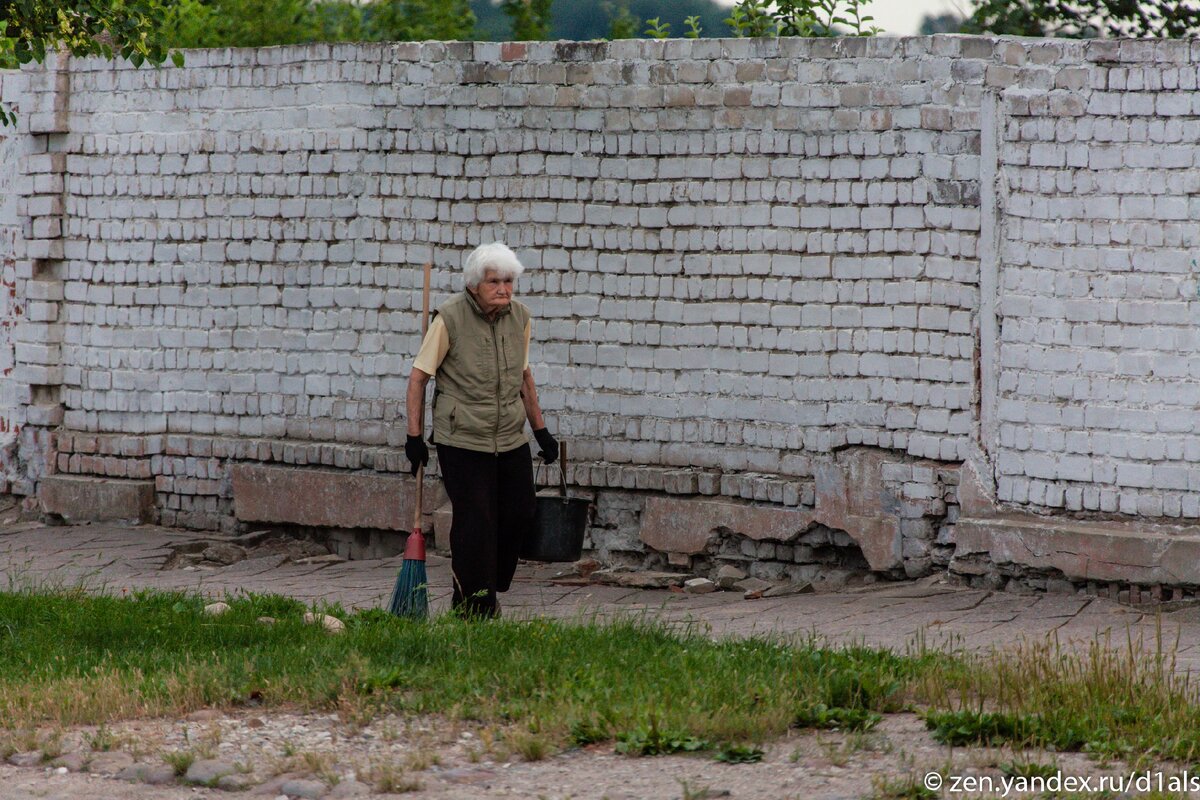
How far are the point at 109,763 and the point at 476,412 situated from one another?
2.54 meters

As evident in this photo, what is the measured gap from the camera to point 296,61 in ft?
31.1

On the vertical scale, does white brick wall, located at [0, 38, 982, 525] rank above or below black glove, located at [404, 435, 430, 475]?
above

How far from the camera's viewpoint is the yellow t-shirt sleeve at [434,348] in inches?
280

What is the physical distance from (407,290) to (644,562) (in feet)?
6.64

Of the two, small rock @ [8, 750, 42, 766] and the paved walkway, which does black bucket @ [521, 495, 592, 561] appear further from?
small rock @ [8, 750, 42, 766]

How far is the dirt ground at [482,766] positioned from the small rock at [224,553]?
403 cm

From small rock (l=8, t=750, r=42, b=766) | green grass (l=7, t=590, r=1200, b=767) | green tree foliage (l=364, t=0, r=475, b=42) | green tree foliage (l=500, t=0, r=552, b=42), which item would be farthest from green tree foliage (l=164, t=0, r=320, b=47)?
small rock (l=8, t=750, r=42, b=766)

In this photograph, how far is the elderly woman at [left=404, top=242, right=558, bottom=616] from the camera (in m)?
7.09

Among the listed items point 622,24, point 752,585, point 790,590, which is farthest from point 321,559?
point 622,24

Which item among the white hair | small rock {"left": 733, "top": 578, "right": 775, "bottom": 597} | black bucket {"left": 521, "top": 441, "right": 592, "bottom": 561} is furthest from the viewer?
small rock {"left": 733, "top": 578, "right": 775, "bottom": 597}

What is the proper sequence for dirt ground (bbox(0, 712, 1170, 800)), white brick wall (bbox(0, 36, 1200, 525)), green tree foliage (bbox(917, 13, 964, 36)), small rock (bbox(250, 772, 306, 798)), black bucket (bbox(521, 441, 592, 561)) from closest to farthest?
dirt ground (bbox(0, 712, 1170, 800)) < small rock (bbox(250, 772, 306, 798)) < black bucket (bbox(521, 441, 592, 561)) < white brick wall (bbox(0, 36, 1200, 525)) < green tree foliage (bbox(917, 13, 964, 36))

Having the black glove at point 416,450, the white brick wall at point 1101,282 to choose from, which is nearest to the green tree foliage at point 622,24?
the white brick wall at point 1101,282

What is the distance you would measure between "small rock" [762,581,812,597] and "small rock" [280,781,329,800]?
3.80 meters

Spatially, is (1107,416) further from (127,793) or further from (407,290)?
(127,793)
